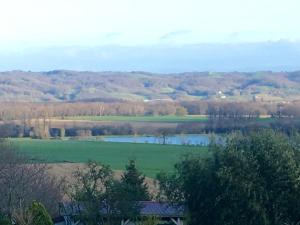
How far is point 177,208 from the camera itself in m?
26.4

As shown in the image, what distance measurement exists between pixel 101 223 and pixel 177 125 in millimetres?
64760

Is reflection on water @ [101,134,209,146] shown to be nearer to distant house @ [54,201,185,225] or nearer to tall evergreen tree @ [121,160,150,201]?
tall evergreen tree @ [121,160,150,201]

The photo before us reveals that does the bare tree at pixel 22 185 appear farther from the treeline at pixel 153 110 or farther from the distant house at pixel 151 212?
the treeline at pixel 153 110

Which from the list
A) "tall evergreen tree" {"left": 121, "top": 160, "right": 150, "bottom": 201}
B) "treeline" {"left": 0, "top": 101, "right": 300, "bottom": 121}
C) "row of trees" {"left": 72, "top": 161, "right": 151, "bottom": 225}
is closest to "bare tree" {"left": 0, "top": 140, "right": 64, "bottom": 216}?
"tall evergreen tree" {"left": 121, "top": 160, "right": 150, "bottom": 201}

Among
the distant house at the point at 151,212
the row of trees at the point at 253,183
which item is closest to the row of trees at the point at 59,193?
the distant house at the point at 151,212

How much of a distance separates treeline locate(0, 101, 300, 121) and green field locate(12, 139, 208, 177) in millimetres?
23606

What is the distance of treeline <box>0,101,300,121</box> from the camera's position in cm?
9762

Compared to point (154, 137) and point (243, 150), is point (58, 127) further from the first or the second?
point (243, 150)

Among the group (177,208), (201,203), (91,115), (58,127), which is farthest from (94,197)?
(91,115)

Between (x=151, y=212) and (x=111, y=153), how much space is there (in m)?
34.7

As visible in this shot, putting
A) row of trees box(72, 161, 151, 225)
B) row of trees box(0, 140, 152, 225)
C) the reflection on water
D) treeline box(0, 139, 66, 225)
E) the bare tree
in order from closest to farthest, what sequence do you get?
row of trees box(0, 140, 152, 225), row of trees box(72, 161, 151, 225), treeline box(0, 139, 66, 225), the bare tree, the reflection on water

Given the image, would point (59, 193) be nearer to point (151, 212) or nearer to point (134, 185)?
point (134, 185)

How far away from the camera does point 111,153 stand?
62.5m

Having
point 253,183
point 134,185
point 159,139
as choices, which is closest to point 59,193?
point 134,185
